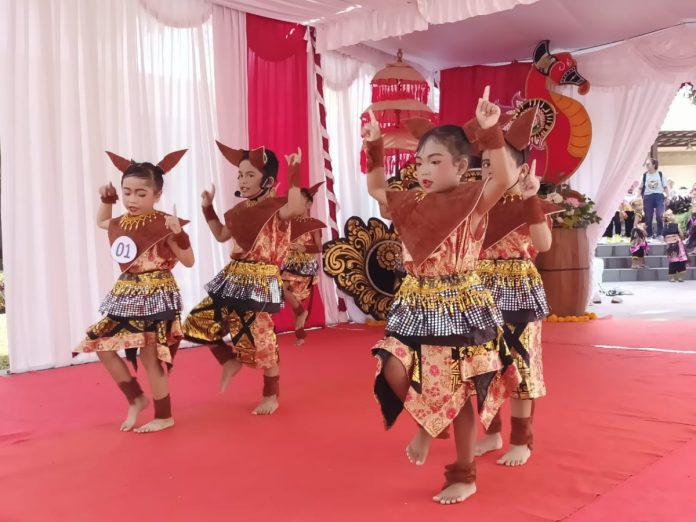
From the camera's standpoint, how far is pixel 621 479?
223cm

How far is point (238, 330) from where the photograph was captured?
10.4ft

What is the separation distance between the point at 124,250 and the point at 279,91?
314 centimetres

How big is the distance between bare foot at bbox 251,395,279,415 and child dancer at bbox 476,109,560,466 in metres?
0.99

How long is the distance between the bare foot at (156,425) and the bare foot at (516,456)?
1.34 metres

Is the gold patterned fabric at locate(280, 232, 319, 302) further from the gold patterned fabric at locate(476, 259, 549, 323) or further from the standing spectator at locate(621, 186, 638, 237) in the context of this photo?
the standing spectator at locate(621, 186, 638, 237)

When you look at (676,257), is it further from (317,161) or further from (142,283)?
(142,283)

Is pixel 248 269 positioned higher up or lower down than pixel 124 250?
lower down

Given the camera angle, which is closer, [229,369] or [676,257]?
[229,369]

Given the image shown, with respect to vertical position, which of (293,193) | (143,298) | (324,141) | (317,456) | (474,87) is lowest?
(317,456)

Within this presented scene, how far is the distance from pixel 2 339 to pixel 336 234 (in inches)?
109

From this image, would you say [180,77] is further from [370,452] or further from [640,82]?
[640,82]

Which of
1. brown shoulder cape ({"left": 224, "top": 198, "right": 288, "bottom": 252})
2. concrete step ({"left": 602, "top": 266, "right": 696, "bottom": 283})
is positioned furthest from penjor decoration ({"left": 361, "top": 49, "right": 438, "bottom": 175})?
concrete step ({"left": 602, "top": 266, "right": 696, "bottom": 283})

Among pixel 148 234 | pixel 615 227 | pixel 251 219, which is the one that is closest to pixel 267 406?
pixel 251 219

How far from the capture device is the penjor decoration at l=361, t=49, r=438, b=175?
19.4 ft
